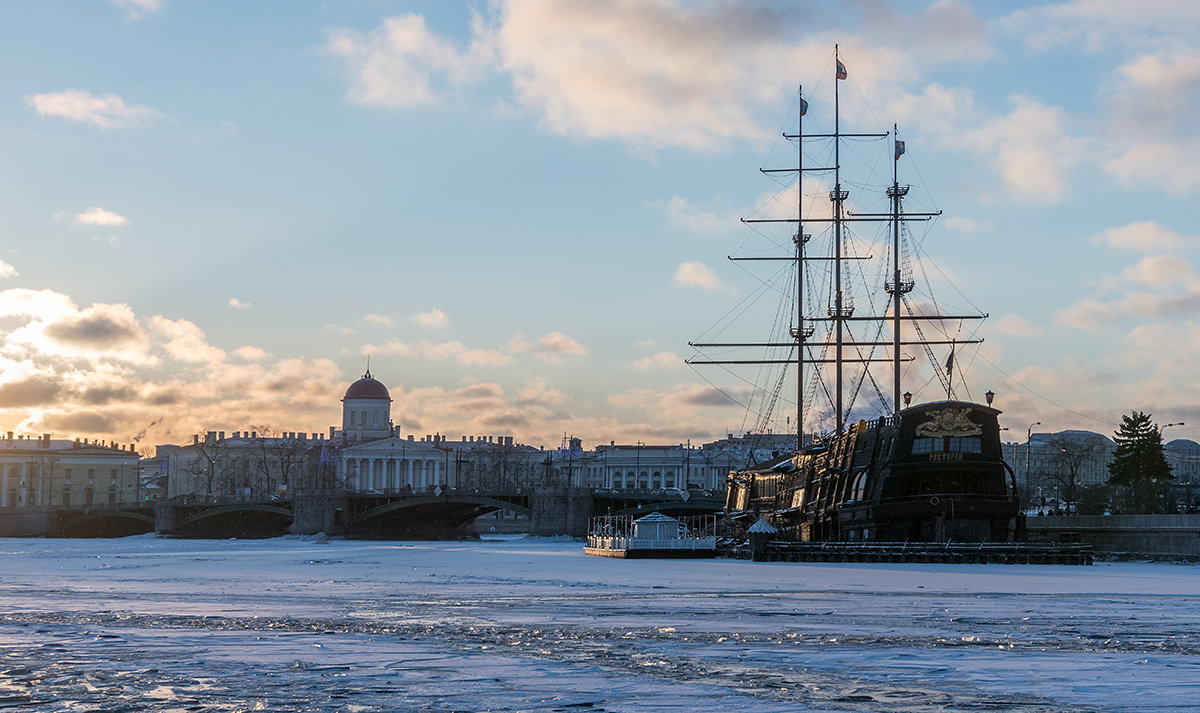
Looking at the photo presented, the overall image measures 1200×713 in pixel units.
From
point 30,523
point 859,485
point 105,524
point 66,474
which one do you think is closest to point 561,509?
point 105,524

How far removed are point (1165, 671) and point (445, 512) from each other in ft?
364

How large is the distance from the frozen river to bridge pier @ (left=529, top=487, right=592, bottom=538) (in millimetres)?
78881

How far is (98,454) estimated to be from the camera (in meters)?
191

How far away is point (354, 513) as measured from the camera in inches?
5143

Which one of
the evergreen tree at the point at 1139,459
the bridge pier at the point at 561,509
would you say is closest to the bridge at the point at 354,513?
the bridge pier at the point at 561,509

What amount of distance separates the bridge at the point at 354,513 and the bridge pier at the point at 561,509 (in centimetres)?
9

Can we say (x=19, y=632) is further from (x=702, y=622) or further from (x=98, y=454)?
(x=98, y=454)

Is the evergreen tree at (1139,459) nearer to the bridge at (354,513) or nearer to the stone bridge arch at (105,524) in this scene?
the bridge at (354,513)

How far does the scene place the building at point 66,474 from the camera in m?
182

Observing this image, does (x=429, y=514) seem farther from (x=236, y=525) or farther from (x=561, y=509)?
(x=236, y=525)

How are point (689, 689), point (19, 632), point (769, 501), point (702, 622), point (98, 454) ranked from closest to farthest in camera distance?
1. point (689, 689)
2. point (19, 632)
3. point (702, 622)
4. point (769, 501)
5. point (98, 454)

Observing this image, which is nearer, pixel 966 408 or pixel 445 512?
pixel 966 408

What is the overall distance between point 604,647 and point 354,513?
367 ft

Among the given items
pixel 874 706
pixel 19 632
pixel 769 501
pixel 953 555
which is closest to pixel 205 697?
pixel 874 706
